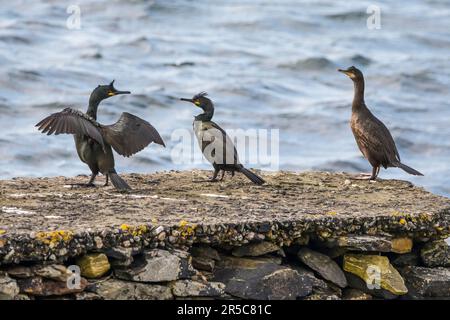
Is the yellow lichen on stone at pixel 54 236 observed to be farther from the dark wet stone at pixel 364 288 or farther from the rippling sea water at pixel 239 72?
the rippling sea water at pixel 239 72

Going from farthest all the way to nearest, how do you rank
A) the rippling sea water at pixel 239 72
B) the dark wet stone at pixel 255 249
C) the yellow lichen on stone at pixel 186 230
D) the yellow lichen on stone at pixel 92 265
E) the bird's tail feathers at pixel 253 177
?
the rippling sea water at pixel 239 72 < the bird's tail feathers at pixel 253 177 < the dark wet stone at pixel 255 249 < the yellow lichen on stone at pixel 186 230 < the yellow lichen on stone at pixel 92 265

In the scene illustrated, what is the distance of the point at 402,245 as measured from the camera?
31.8 ft

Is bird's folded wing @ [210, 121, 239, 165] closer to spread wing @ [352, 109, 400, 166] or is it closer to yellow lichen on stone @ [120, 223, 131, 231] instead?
spread wing @ [352, 109, 400, 166]

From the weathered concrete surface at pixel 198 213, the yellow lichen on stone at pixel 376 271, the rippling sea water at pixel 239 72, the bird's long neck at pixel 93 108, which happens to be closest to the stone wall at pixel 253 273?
the yellow lichen on stone at pixel 376 271

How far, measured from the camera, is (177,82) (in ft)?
86.6

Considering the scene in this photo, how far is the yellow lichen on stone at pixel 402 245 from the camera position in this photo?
31.6 ft

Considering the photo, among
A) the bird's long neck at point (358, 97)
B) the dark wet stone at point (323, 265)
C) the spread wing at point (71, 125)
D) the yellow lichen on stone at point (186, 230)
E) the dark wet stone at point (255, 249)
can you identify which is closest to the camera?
the yellow lichen on stone at point (186, 230)

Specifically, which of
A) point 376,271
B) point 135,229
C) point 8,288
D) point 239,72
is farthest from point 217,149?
point 239,72

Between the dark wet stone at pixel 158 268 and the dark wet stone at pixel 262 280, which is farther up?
the dark wet stone at pixel 158 268

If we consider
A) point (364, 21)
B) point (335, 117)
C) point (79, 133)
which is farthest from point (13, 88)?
point (79, 133)

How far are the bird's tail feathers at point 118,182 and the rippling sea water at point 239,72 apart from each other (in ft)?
31.1

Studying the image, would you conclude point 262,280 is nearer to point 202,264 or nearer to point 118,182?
point 202,264

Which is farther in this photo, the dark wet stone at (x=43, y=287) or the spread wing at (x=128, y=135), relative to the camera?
the spread wing at (x=128, y=135)
